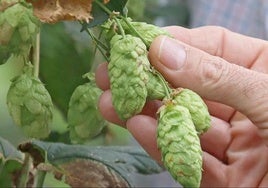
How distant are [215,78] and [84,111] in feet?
0.67

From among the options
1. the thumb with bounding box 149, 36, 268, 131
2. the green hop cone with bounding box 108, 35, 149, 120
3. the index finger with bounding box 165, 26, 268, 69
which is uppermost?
the green hop cone with bounding box 108, 35, 149, 120

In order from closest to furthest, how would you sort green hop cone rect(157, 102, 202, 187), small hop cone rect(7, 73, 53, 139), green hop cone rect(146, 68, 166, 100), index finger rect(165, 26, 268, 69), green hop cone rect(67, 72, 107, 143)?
green hop cone rect(157, 102, 202, 187) → green hop cone rect(146, 68, 166, 100) → small hop cone rect(7, 73, 53, 139) → green hop cone rect(67, 72, 107, 143) → index finger rect(165, 26, 268, 69)

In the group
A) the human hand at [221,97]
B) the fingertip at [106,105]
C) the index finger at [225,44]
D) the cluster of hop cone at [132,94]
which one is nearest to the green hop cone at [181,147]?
the cluster of hop cone at [132,94]

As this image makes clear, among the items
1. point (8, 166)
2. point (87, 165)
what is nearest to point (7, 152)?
point (8, 166)

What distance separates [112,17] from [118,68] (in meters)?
0.10

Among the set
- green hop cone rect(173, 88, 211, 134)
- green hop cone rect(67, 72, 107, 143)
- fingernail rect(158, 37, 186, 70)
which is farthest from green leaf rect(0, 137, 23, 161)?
green hop cone rect(173, 88, 211, 134)

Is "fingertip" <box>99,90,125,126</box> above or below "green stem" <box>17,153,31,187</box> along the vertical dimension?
above

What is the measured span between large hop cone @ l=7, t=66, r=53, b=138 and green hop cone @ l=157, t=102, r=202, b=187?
23 cm

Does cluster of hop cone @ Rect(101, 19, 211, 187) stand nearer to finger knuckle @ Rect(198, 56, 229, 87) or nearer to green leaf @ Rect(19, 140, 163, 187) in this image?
finger knuckle @ Rect(198, 56, 229, 87)

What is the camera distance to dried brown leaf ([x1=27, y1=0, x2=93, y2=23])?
94 centimetres

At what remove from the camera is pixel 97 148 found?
4.57 feet

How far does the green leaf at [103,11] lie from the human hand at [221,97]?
7 cm

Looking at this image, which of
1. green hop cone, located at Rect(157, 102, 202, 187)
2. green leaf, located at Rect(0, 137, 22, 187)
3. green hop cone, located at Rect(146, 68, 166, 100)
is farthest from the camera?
green leaf, located at Rect(0, 137, 22, 187)

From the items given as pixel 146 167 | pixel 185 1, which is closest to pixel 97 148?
pixel 146 167
